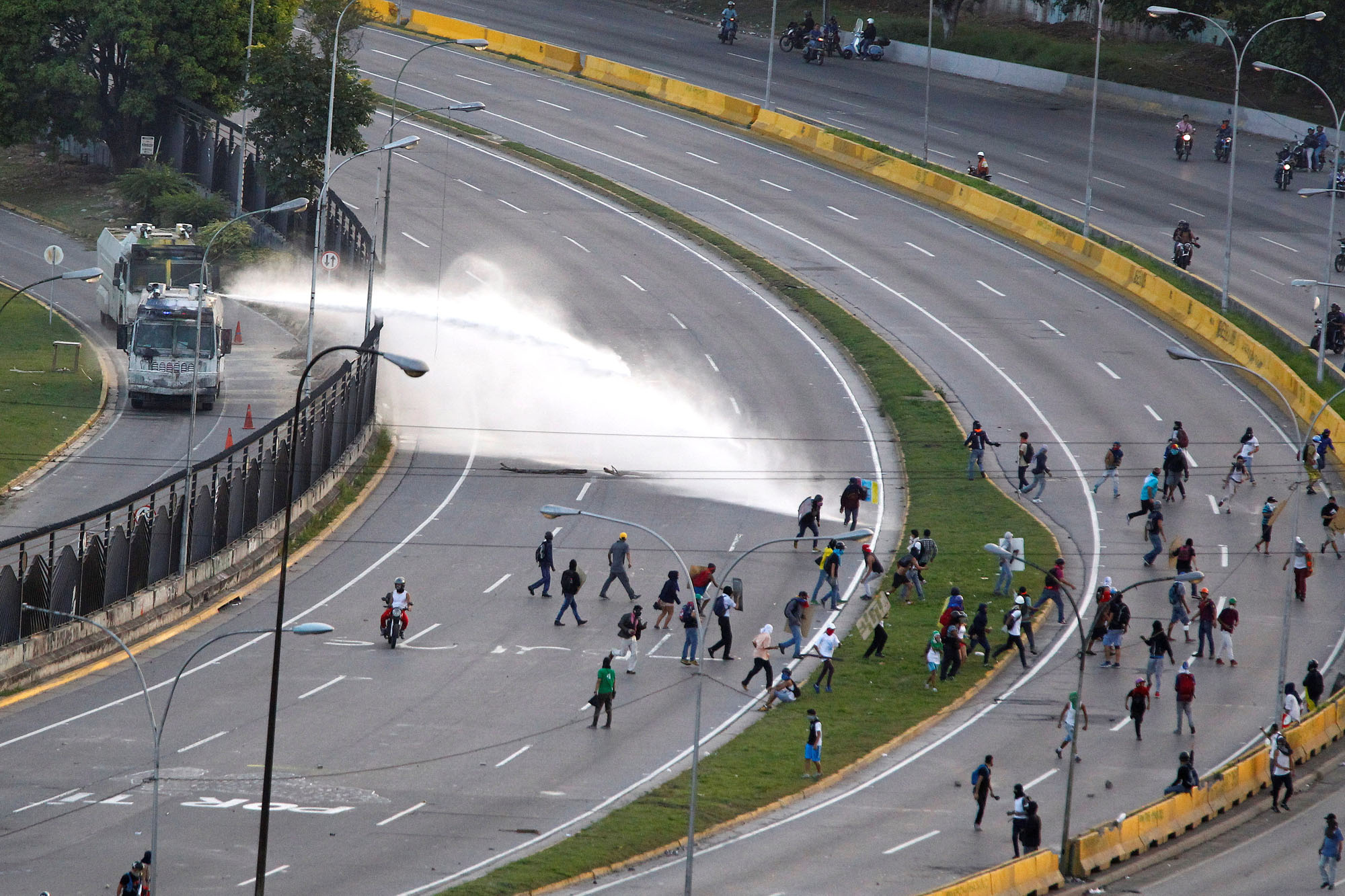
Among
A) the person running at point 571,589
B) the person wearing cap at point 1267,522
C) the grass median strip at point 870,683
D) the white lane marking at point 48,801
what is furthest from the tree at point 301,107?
the white lane marking at point 48,801

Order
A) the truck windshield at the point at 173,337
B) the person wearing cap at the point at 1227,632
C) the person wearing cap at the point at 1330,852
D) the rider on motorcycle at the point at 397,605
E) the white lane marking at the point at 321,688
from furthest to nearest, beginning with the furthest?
the truck windshield at the point at 173,337
the person wearing cap at the point at 1227,632
the rider on motorcycle at the point at 397,605
the white lane marking at the point at 321,688
the person wearing cap at the point at 1330,852

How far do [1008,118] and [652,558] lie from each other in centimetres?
4645

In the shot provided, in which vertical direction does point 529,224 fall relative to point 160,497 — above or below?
above

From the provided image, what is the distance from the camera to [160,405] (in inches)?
2110

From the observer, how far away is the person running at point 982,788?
99.0ft

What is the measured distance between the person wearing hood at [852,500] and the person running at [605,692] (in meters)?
12.7

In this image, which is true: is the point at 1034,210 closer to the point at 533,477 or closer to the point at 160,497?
the point at 533,477

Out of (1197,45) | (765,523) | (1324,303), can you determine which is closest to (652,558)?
(765,523)

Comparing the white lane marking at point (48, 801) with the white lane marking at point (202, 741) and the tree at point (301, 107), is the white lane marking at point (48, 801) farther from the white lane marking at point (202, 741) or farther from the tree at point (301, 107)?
the tree at point (301, 107)

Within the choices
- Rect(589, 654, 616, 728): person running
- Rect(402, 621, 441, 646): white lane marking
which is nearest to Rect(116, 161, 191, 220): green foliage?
Rect(402, 621, 441, 646): white lane marking

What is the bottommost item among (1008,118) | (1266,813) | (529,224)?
(1266,813)

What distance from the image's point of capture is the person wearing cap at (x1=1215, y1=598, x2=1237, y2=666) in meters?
38.1

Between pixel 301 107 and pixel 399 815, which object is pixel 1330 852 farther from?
pixel 301 107

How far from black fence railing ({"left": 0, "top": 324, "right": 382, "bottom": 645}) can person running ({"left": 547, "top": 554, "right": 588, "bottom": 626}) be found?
7074mm
